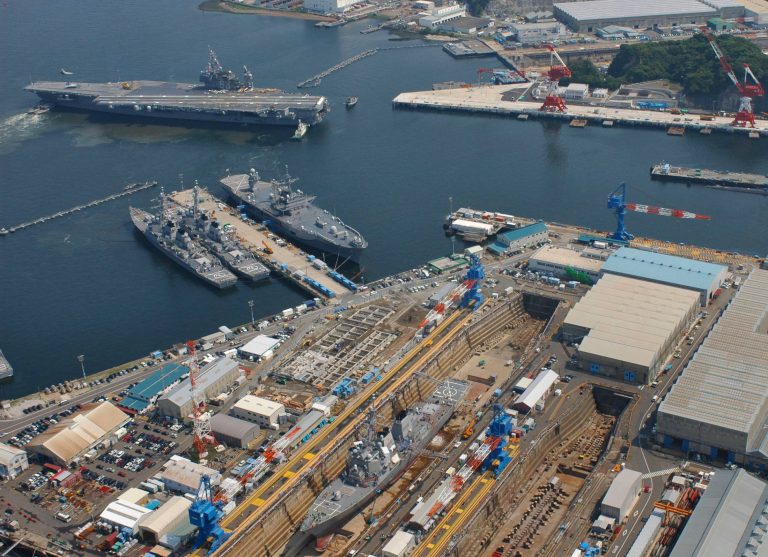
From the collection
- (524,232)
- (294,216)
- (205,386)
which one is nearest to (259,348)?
(205,386)

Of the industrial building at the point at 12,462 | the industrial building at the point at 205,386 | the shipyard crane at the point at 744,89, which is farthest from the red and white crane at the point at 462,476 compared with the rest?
the shipyard crane at the point at 744,89

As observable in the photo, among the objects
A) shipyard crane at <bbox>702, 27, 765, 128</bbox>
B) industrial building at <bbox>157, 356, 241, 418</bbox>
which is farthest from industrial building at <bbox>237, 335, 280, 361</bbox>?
shipyard crane at <bbox>702, 27, 765, 128</bbox>

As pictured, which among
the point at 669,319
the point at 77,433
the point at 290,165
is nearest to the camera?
the point at 77,433

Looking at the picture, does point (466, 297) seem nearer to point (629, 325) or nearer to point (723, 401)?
point (629, 325)

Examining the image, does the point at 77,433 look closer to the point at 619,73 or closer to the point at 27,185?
the point at 27,185

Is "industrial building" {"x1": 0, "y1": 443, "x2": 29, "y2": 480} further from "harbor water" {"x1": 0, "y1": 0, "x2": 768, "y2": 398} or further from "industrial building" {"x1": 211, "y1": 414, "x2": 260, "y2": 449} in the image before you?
"industrial building" {"x1": 211, "y1": 414, "x2": 260, "y2": 449}

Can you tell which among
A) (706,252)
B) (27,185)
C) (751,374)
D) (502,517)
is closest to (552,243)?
(706,252)

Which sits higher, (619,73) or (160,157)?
(619,73)
